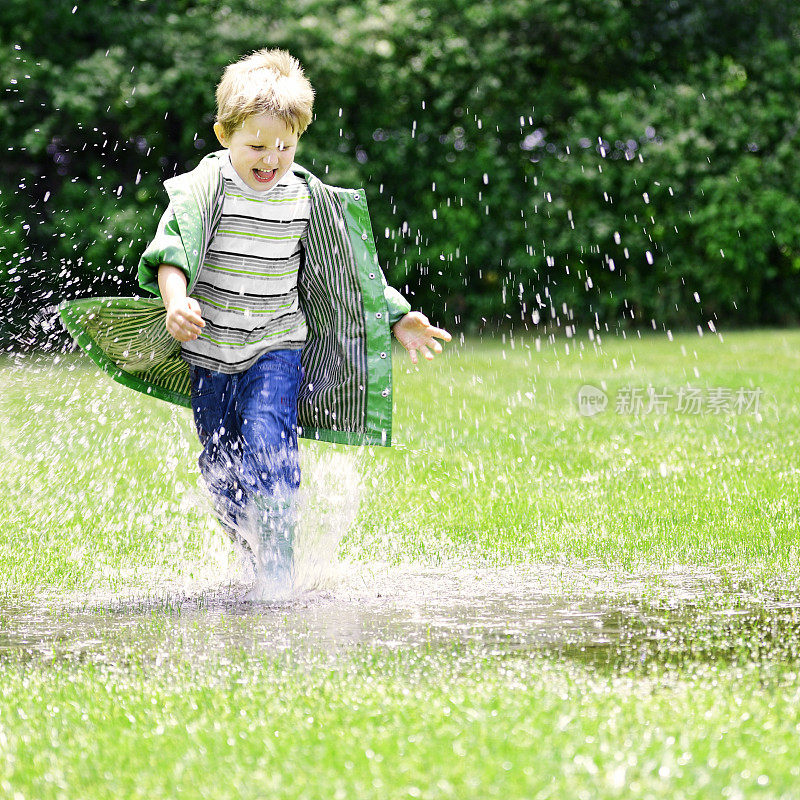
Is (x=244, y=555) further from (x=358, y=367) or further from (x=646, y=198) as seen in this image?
(x=646, y=198)

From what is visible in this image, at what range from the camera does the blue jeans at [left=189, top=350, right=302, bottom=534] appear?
4188 millimetres

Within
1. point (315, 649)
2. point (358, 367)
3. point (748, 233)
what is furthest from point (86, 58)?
point (315, 649)

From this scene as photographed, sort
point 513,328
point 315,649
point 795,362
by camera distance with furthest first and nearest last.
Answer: point 513,328, point 795,362, point 315,649

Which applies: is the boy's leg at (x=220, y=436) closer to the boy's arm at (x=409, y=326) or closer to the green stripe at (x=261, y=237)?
the green stripe at (x=261, y=237)

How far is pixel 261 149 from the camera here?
412cm

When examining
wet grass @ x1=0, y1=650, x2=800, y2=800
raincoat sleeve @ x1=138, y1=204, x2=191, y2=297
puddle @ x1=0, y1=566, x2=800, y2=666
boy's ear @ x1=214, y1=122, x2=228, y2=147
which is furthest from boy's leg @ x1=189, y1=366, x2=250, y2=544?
wet grass @ x1=0, y1=650, x2=800, y2=800

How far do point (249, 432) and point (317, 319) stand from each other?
1.77 feet

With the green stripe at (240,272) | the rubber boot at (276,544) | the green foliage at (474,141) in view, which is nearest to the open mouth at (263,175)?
the green stripe at (240,272)

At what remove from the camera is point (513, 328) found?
17188mm

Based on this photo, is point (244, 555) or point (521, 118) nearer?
point (244, 555)

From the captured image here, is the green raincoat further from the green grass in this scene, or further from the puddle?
the puddle

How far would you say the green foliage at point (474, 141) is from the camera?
15.4 meters

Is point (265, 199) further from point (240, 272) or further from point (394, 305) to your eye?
point (394, 305)

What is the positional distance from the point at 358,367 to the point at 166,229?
35.0 inches
